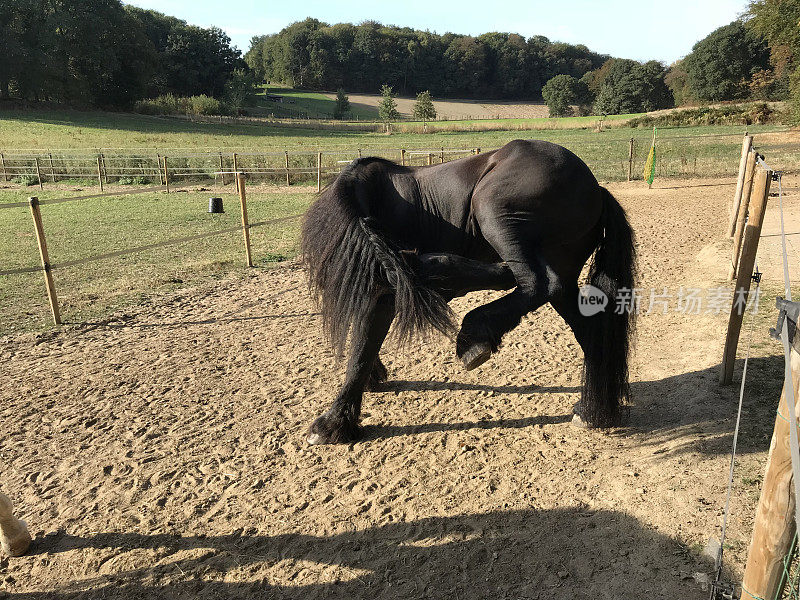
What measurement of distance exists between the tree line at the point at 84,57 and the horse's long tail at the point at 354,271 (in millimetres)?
51628

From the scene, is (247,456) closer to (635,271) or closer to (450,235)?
(450,235)

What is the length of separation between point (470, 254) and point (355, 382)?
110 cm

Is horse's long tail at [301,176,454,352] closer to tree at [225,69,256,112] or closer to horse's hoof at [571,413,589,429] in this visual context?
horse's hoof at [571,413,589,429]

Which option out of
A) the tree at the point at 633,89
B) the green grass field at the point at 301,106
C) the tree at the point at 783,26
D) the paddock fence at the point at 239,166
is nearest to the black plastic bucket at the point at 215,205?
the paddock fence at the point at 239,166

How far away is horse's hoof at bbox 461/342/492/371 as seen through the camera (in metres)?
2.51

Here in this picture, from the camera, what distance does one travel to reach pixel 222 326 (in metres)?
5.52

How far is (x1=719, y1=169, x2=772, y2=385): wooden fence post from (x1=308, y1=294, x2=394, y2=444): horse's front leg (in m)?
2.55

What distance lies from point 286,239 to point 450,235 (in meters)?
7.53

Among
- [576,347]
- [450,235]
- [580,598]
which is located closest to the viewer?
[580,598]

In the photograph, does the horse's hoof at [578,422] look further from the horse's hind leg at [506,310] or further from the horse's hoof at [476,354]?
the horse's hoof at [476,354]

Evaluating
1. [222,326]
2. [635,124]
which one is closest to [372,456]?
[222,326]

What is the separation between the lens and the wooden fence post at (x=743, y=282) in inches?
147

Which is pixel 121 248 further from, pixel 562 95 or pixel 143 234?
pixel 562 95

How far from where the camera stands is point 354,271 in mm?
2768
